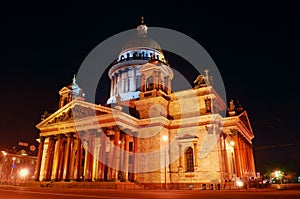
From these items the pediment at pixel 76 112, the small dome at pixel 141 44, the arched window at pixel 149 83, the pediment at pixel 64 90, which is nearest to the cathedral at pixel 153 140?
the pediment at pixel 76 112

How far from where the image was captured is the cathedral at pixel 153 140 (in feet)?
111

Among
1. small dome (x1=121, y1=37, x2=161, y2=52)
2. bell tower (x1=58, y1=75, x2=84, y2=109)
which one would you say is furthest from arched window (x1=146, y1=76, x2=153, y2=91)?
small dome (x1=121, y1=37, x2=161, y2=52)

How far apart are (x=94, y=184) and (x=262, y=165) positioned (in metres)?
77.1

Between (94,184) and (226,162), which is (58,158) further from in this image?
(226,162)

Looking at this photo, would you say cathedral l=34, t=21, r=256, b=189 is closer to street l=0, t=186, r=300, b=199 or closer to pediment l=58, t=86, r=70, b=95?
pediment l=58, t=86, r=70, b=95

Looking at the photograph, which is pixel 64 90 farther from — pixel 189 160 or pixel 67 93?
pixel 189 160

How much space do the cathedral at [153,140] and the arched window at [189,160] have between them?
0.47 ft

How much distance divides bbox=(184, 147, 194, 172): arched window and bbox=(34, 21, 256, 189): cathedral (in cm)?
14

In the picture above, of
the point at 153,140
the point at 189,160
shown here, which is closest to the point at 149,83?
the point at 153,140

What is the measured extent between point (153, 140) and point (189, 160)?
6072 mm

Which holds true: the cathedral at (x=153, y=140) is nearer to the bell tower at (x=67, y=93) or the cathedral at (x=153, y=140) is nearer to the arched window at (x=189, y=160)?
the arched window at (x=189, y=160)

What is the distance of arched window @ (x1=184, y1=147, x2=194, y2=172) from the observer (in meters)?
35.5

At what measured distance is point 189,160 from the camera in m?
35.9

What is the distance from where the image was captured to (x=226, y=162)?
34750 millimetres
